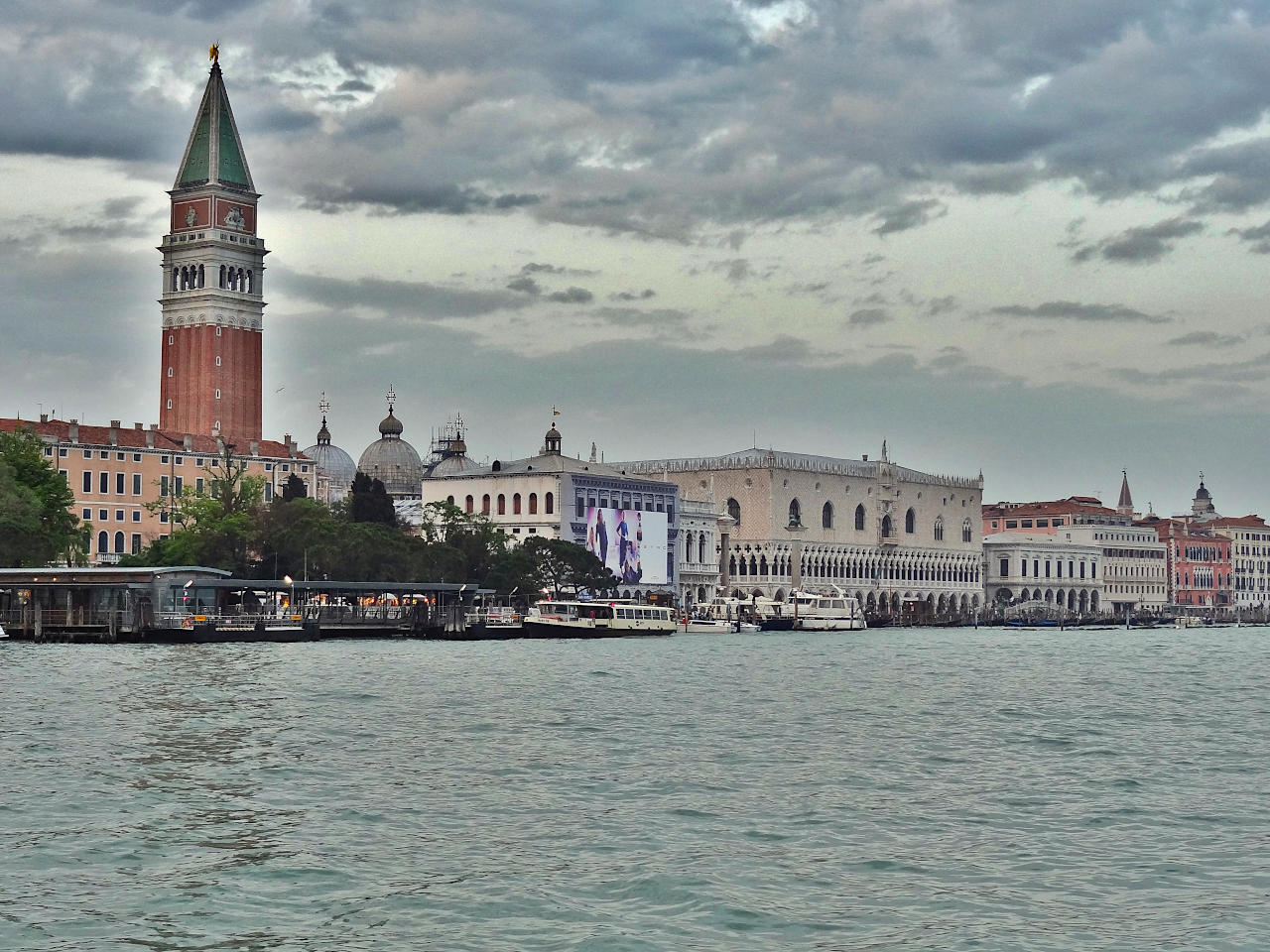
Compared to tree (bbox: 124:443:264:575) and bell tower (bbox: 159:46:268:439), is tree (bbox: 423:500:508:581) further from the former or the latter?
→ bell tower (bbox: 159:46:268:439)

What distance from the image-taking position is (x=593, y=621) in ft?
289

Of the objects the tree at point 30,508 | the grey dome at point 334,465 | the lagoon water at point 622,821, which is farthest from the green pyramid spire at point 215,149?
the lagoon water at point 622,821

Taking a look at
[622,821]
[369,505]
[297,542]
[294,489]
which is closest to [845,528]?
[294,489]

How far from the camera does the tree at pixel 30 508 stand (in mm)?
68938

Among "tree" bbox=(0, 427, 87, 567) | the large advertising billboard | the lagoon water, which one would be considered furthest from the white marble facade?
the lagoon water

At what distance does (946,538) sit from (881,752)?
139m

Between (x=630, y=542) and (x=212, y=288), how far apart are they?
30.4 meters

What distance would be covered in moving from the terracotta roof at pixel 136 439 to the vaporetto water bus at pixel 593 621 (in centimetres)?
2733

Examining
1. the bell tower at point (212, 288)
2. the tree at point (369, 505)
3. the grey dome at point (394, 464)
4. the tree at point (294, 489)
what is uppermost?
the bell tower at point (212, 288)

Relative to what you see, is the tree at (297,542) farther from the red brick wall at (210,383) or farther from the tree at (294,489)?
the red brick wall at (210,383)

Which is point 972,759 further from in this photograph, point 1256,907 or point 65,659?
point 65,659

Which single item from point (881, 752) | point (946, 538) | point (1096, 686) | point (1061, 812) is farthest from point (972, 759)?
point (946, 538)

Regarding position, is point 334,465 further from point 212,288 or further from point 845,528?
point 845,528

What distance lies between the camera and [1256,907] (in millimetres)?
16375
